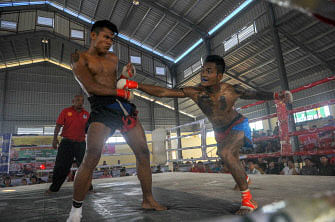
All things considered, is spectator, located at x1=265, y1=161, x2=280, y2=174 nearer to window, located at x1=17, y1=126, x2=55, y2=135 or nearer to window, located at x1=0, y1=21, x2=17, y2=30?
window, located at x1=0, y1=21, x2=17, y2=30

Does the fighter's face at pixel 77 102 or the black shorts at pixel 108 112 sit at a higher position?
the fighter's face at pixel 77 102

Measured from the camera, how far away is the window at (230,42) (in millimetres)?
11533

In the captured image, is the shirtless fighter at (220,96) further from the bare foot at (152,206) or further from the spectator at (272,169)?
the spectator at (272,169)

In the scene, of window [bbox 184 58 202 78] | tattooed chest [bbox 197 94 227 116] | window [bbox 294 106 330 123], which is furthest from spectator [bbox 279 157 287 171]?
window [bbox 184 58 202 78]

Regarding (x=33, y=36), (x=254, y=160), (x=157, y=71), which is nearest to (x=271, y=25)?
(x=254, y=160)

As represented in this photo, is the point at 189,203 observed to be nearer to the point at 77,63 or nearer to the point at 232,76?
the point at 77,63

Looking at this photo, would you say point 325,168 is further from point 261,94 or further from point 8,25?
point 8,25

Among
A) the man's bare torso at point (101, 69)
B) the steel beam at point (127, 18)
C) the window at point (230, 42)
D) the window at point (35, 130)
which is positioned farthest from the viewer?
the window at point (35, 130)

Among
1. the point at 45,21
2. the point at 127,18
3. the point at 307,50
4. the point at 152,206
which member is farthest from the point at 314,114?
the point at 45,21

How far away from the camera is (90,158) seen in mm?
1464

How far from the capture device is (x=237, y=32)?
11.4m

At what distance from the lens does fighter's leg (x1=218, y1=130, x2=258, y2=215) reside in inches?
56.6

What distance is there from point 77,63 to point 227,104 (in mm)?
1174

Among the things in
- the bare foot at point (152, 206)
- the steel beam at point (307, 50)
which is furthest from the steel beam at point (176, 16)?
the bare foot at point (152, 206)
